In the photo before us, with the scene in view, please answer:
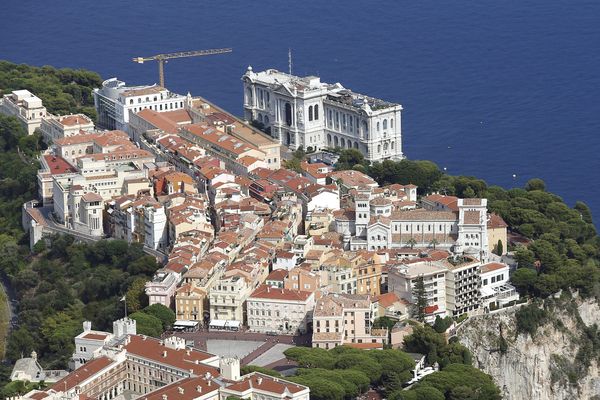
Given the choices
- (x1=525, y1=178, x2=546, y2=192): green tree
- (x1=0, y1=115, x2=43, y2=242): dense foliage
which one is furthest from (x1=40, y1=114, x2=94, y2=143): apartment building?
(x1=525, y1=178, x2=546, y2=192): green tree

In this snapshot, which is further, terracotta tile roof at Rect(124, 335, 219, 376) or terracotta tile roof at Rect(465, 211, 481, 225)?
terracotta tile roof at Rect(465, 211, 481, 225)

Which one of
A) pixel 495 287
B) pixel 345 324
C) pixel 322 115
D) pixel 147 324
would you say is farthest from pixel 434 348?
pixel 322 115

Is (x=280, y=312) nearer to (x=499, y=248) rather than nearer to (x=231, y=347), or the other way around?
(x=231, y=347)

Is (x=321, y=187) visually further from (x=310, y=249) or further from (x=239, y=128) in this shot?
(x=239, y=128)

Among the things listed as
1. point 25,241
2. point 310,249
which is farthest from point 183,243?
point 25,241

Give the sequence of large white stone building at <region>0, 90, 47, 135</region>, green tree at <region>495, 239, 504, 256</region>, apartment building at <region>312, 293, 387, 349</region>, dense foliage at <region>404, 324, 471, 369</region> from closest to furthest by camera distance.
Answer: dense foliage at <region>404, 324, 471, 369</region> → apartment building at <region>312, 293, 387, 349</region> → green tree at <region>495, 239, 504, 256</region> → large white stone building at <region>0, 90, 47, 135</region>

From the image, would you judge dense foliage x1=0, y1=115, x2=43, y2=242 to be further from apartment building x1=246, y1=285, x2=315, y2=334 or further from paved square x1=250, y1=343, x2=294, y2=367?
paved square x1=250, y1=343, x2=294, y2=367
